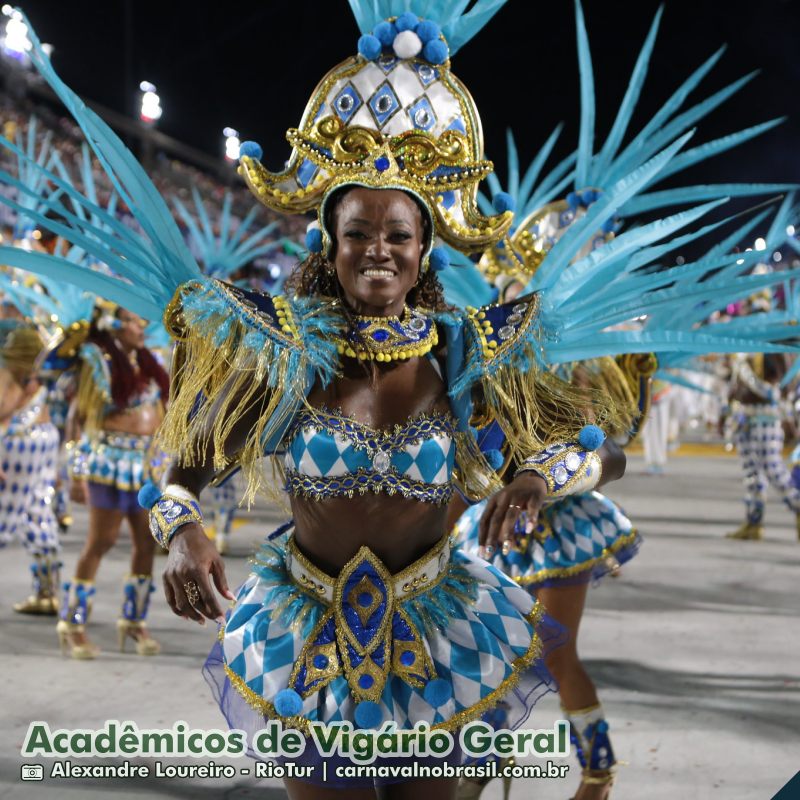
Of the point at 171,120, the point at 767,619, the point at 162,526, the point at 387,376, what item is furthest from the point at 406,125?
the point at 171,120

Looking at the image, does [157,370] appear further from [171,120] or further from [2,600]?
[171,120]

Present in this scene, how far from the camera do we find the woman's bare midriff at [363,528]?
2398 millimetres

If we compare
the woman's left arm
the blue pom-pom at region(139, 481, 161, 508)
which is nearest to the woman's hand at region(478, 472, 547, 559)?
the woman's left arm

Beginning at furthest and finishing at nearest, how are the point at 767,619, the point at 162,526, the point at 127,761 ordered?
the point at 767,619 < the point at 127,761 < the point at 162,526

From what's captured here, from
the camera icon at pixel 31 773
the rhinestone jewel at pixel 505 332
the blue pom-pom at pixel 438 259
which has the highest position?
the blue pom-pom at pixel 438 259

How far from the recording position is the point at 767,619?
709 cm

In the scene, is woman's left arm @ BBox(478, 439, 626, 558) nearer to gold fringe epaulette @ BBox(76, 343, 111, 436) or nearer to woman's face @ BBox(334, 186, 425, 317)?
woman's face @ BBox(334, 186, 425, 317)

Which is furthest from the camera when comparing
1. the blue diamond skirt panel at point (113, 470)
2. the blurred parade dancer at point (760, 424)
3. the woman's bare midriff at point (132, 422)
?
the blurred parade dancer at point (760, 424)

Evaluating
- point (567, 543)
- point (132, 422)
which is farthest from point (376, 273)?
point (132, 422)

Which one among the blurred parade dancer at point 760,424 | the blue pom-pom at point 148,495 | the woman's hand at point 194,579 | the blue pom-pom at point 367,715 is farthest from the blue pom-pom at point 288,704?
the blurred parade dancer at point 760,424

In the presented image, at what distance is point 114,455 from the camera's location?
A: 231 inches

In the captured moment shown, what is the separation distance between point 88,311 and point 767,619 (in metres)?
4.86

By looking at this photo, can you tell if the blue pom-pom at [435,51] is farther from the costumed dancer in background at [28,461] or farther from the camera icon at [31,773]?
the costumed dancer in background at [28,461]

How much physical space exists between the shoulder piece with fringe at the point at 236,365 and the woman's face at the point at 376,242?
0.45 feet
